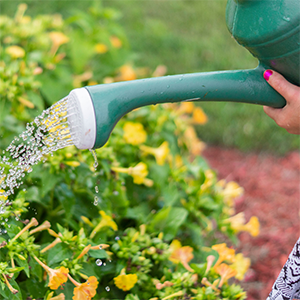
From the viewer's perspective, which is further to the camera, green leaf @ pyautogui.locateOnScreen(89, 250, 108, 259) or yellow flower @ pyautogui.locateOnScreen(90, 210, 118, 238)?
yellow flower @ pyautogui.locateOnScreen(90, 210, 118, 238)

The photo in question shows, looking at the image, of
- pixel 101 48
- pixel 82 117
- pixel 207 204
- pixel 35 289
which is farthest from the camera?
pixel 101 48

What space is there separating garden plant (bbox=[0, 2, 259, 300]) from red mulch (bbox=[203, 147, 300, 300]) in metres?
0.16

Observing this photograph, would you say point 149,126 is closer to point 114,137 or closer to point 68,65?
point 114,137

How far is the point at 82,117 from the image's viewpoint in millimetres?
816

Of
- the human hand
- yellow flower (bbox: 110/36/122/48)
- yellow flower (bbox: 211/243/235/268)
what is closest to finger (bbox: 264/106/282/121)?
the human hand

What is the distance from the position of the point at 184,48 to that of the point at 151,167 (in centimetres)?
219

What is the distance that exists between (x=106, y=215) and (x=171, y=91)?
52 centimetres

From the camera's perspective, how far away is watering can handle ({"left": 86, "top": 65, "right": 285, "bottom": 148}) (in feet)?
2.76

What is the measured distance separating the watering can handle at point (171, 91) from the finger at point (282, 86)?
0.8 inches

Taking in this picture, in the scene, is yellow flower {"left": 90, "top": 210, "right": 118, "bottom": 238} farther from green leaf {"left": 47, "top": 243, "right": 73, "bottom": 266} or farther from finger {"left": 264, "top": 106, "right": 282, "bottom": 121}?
finger {"left": 264, "top": 106, "right": 282, "bottom": 121}

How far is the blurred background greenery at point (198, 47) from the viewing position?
8.92 ft

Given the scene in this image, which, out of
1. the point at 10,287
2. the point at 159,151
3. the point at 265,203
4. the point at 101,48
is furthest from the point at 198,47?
the point at 10,287

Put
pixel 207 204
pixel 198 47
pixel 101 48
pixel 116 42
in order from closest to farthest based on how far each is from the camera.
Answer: pixel 207 204 < pixel 101 48 < pixel 116 42 < pixel 198 47

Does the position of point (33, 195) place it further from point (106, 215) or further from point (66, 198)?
point (106, 215)
